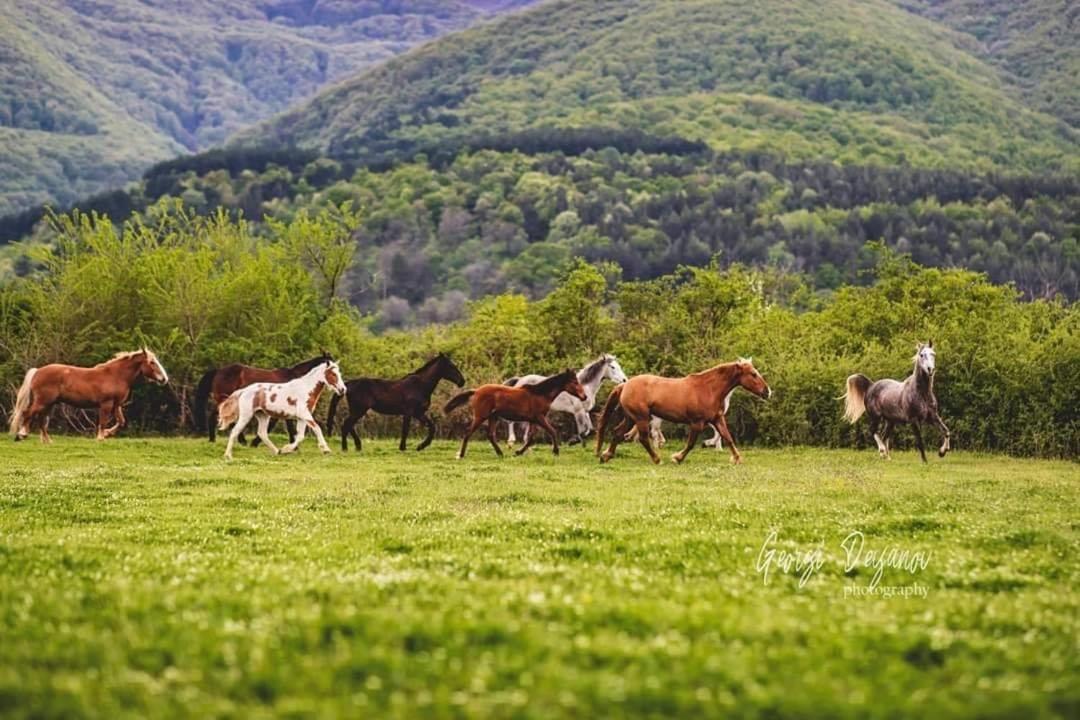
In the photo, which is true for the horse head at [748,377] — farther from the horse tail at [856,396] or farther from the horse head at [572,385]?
the horse head at [572,385]

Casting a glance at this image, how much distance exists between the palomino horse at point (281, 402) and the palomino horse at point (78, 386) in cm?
500

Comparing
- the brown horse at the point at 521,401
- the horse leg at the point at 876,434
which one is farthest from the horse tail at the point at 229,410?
the horse leg at the point at 876,434

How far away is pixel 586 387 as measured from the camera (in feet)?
102

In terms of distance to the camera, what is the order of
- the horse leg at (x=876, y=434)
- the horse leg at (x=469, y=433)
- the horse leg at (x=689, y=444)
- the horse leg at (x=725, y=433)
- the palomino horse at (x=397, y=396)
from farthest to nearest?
1. the palomino horse at (x=397, y=396)
2. the horse leg at (x=876, y=434)
3. the horse leg at (x=469, y=433)
4. the horse leg at (x=725, y=433)
5. the horse leg at (x=689, y=444)

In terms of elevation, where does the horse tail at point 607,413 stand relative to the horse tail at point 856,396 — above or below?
below

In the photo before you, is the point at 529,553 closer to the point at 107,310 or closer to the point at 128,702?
the point at 128,702

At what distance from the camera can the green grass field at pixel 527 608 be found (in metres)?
5.22

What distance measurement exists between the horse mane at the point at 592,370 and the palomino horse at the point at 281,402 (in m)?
7.58

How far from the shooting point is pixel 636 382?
26.5m

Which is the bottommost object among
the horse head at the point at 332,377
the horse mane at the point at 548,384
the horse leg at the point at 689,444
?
the horse leg at the point at 689,444

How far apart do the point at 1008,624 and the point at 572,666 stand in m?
3.55

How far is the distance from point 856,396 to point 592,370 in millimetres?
8037

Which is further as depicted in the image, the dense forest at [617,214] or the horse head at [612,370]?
the dense forest at [617,214]

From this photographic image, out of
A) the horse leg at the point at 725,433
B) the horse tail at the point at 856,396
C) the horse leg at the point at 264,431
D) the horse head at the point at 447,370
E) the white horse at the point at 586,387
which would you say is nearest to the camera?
the horse leg at the point at 725,433
